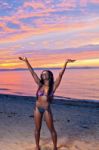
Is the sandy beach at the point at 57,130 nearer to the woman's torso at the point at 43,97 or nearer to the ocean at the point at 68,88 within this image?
the woman's torso at the point at 43,97

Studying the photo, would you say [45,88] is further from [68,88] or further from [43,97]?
[68,88]

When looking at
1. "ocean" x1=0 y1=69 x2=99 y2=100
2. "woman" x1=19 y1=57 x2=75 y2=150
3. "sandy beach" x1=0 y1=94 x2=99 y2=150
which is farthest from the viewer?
"ocean" x1=0 y1=69 x2=99 y2=100

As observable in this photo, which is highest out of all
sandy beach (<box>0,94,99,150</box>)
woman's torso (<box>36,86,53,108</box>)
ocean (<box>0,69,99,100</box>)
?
woman's torso (<box>36,86,53,108</box>)

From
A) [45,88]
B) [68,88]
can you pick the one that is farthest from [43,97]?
[68,88]

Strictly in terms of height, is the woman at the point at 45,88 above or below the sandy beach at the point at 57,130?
above

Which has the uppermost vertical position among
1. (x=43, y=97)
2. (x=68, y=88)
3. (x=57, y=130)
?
(x=43, y=97)

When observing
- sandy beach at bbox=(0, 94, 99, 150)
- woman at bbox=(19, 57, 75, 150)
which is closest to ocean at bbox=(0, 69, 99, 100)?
sandy beach at bbox=(0, 94, 99, 150)

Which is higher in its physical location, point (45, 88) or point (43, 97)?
point (45, 88)

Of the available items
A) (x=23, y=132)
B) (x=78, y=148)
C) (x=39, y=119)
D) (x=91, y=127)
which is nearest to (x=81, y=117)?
(x=91, y=127)

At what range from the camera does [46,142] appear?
461 inches

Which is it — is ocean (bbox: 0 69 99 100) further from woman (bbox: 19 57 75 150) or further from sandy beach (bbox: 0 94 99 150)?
woman (bbox: 19 57 75 150)

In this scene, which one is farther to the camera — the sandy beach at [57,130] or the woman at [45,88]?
the sandy beach at [57,130]

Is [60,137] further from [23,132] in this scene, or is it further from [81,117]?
[81,117]

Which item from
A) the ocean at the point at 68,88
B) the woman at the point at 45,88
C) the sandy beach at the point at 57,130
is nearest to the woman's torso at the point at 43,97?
Answer: the woman at the point at 45,88
